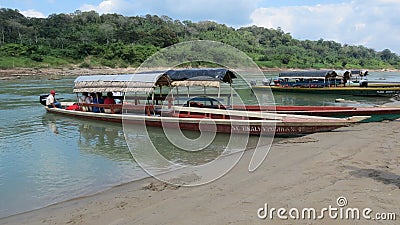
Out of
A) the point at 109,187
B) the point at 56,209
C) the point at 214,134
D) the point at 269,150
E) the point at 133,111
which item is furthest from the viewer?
the point at 133,111

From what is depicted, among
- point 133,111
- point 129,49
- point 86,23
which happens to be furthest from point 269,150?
point 86,23

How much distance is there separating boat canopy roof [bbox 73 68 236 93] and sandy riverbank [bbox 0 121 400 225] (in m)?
4.74

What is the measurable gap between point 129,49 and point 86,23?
1219 inches

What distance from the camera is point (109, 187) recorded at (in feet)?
24.1

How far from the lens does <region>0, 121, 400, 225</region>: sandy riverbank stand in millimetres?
5090

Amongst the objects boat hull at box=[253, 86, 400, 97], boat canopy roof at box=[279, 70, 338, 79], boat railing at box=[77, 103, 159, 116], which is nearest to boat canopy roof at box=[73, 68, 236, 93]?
boat railing at box=[77, 103, 159, 116]

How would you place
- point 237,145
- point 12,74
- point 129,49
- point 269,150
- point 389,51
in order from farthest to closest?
point 389,51
point 129,49
point 12,74
point 237,145
point 269,150

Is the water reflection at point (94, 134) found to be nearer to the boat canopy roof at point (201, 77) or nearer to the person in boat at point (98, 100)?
the person in boat at point (98, 100)

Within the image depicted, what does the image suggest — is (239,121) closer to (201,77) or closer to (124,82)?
(201,77)

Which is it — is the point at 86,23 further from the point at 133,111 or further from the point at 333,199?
the point at 333,199

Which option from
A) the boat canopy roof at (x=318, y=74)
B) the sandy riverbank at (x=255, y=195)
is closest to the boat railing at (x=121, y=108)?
the sandy riverbank at (x=255, y=195)

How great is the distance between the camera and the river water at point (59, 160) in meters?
7.14

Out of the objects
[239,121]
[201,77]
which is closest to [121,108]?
[201,77]

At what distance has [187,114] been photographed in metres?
13.0
